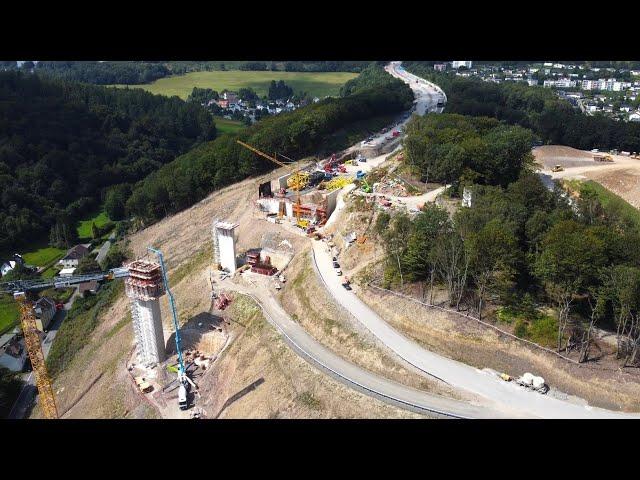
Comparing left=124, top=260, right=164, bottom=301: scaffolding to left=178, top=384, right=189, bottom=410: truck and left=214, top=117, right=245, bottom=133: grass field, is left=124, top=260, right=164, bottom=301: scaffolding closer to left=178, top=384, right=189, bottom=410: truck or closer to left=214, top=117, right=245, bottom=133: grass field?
left=178, top=384, right=189, bottom=410: truck

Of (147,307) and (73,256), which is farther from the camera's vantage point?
(73,256)

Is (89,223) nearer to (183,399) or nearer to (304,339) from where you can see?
(183,399)

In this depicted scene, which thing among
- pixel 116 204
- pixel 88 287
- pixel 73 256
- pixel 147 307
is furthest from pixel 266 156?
pixel 147 307

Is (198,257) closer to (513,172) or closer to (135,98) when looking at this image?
(513,172)

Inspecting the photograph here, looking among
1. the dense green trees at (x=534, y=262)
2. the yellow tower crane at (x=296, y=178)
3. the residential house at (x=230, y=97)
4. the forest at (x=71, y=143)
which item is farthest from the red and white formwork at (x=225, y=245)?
the residential house at (x=230, y=97)

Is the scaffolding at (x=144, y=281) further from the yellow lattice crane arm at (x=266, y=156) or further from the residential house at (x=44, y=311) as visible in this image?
the yellow lattice crane arm at (x=266, y=156)

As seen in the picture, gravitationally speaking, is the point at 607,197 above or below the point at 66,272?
above

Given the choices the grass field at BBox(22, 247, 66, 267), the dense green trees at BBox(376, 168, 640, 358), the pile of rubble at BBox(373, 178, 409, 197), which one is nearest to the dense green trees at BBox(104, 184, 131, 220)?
the grass field at BBox(22, 247, 66, 267)

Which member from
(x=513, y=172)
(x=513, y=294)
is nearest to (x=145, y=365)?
(x=513, y=294)
